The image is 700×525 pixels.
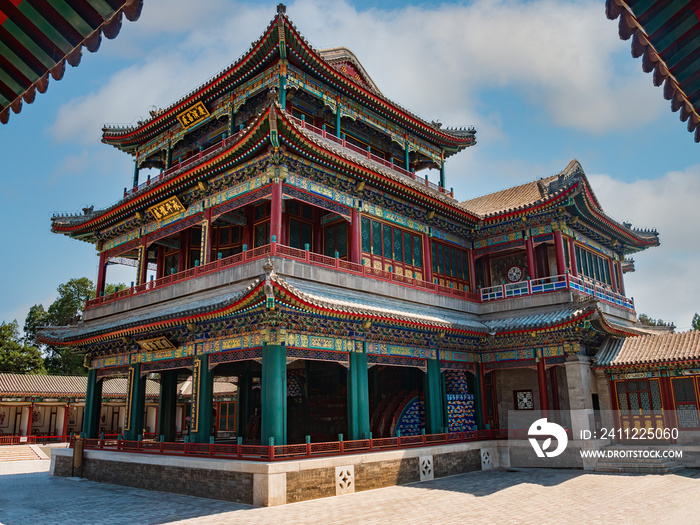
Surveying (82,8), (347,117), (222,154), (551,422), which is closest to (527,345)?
(551,422)

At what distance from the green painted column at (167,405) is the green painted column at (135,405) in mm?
615

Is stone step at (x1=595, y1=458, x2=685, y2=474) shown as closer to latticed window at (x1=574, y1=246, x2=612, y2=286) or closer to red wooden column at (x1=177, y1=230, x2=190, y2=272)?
latticed window at (x1=574, y1=246, x2=612, y2=286)

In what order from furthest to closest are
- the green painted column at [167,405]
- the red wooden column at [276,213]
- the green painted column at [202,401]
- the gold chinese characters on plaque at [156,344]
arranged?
the green painted column at [167,405] < the gold chinese characters on plaque at [156,344] < the red wooden column at [276,213] < the green painted column at [202,401]

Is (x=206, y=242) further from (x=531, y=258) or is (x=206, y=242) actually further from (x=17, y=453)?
(x=17, y=453)

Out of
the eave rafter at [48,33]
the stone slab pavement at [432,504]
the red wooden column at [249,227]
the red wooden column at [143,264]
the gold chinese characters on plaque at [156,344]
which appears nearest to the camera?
the eave rafter at [48,33]

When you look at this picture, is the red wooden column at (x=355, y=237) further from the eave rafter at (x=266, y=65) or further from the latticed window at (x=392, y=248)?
the eave rafter at (x=266, y=65)

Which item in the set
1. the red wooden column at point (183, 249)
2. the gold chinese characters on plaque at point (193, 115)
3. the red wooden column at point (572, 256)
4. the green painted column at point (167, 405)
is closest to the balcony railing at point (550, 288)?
the red wooden column at point (572, 256)

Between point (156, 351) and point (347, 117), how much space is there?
10.9m

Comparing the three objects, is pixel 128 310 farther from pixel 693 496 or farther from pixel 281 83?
pixel 693 496

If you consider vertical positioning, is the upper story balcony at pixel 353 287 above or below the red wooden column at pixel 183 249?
below

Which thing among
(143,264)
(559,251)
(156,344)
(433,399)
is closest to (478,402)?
(433,399)

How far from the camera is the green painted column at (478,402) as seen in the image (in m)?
19.6

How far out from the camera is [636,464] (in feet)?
54.0

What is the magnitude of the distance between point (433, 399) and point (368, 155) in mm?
8875
